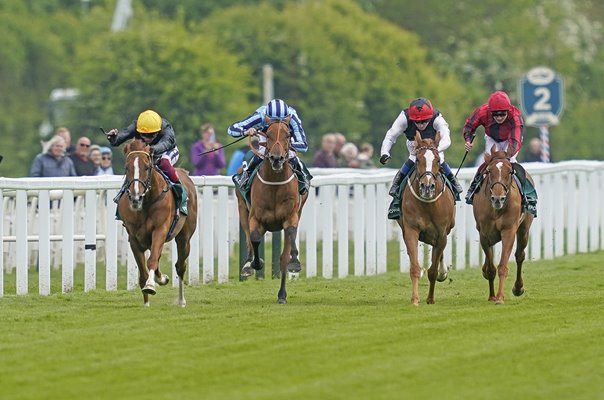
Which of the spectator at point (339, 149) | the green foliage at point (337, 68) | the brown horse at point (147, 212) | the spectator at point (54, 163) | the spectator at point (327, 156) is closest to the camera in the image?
the brown horse at point (147, 212)

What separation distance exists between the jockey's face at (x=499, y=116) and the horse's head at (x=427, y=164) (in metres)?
1.18

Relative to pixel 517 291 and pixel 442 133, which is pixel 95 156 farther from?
pixel 517 291

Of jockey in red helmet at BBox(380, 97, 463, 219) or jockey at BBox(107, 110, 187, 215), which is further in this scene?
jockey in red helmet at BBox(380, 97, 463, 219)

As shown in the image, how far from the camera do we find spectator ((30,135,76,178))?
74.6 ft

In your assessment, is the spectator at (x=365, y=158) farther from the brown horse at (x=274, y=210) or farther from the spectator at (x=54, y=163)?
the brown horse at (x=274, y=210)

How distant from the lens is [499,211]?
1734 cm

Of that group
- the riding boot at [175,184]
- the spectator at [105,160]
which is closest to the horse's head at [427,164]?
the riding boot at [175,184]

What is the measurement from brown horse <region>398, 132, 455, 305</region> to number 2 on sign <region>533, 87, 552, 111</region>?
37.4ft

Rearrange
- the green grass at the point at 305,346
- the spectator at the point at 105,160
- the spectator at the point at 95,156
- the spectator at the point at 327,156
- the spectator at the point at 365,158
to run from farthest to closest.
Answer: the spectator at the point at 365,158
the spectator at the point at 327,156
the spectator at the point at 95,156
the spectator at the point at 105,160
the green grass at the point at 305,346

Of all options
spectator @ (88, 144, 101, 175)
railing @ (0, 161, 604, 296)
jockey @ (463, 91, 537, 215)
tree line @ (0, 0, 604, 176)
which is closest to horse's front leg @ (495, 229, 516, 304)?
jockey @ (463, 91, 537, 215)

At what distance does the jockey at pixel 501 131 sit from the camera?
17.6 m

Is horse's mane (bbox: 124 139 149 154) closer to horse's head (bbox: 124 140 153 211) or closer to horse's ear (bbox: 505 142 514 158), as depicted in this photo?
horse's head (bbox: 124 140 153 211)

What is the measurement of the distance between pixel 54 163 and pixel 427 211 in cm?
714

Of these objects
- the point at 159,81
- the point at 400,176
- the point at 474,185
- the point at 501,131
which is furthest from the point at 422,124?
the point at 159,81
